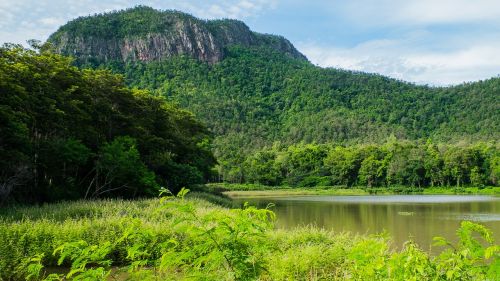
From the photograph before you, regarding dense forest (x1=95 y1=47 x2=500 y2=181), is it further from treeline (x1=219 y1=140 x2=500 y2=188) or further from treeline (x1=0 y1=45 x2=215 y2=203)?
treeline (x1=0 y1=45 x2=215 y2=203)

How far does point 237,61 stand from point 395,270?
642 ft

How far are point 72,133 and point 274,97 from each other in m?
145

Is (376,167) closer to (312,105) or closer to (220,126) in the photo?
(220,126)

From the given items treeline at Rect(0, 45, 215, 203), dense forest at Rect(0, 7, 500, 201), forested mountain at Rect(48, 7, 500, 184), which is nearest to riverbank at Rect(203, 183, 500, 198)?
dense forest at Rect(0, 7, 500, 201)

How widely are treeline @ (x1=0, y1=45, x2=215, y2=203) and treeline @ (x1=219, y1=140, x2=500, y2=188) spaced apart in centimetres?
6750

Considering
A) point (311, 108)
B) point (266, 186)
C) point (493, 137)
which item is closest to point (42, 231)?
point (266, 186)

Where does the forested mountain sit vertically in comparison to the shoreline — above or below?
above

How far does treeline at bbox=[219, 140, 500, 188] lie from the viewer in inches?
3632

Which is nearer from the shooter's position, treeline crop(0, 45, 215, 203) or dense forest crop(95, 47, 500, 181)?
treeline crop(0, 45, 215, 203)

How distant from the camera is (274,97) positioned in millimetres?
171250

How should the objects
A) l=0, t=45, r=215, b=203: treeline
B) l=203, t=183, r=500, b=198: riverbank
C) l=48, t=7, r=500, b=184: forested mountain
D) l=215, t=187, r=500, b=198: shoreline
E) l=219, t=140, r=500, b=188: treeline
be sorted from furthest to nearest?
l=48, t=7, r=500, b=184: forested mountain → l=219, t=140, r=500, b=188: treeline → l=203, t=183, r=500, b=198: riverbank → l=215, t=187, r=500, b=198: shoreline → l=0, t=45, r=215, b=203: treeline

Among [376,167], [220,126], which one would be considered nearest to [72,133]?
[376,167]

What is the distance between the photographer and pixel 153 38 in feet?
626

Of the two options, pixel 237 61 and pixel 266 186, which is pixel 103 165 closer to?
pixel 266 186
